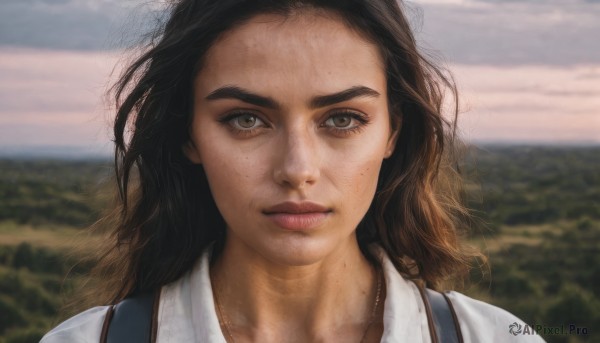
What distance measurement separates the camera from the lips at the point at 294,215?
2146mm

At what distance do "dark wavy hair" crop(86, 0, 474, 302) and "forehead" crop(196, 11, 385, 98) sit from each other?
48mm

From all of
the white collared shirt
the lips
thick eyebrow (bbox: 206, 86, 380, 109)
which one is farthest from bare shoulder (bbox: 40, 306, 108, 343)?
thick eyebrow (bbox: 206, 86, 380, 109)

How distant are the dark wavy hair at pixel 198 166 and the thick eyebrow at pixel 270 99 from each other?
0.53ft

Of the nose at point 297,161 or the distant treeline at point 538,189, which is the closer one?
the nose at point 297,161

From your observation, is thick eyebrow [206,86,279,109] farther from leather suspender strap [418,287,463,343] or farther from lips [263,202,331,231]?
leather suspender strap [418,287,463,343]

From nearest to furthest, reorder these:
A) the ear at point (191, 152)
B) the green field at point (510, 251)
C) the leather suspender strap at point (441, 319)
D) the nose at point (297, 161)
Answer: the nose at point (297, 161) → the leather suspender strap at point (441, 319) → the ear at point (191, 152) → the green field at point (510, 251)

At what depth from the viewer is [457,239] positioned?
283cm

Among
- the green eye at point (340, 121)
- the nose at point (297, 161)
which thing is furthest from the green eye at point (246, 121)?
the green eye at point (340, 121)

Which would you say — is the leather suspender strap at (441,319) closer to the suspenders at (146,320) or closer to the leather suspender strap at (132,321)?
the suspenders at (146,320)

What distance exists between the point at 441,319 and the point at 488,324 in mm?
144

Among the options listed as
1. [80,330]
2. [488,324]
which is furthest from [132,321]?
[488,324]

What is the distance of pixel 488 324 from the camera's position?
7.91 ft

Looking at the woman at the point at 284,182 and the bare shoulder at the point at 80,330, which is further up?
the woman at the point at 284,182

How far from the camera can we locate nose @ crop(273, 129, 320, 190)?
2.09 metres
